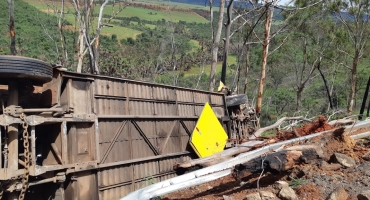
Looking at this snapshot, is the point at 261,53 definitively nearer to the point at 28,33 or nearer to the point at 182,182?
the point at 28,33

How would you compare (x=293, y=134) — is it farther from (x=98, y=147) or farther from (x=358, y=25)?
(x=358, y=25)

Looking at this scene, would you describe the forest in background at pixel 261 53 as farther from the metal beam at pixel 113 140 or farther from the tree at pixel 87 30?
the metal beam at pixel 113 140

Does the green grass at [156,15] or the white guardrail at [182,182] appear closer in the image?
the white guardrail at [182,182]

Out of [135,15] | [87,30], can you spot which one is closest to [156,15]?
[135,15]

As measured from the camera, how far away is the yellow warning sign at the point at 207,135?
12.1 meters

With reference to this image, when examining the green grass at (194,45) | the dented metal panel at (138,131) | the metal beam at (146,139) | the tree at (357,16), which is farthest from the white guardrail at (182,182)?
the green grass at (194,45)

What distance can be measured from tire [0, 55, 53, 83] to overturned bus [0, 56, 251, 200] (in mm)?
16

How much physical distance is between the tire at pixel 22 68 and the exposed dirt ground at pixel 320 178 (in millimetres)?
3435

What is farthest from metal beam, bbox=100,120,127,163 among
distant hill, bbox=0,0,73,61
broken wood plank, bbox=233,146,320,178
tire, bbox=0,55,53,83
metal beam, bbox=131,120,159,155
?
distant hill, bbox=0,0,73,61

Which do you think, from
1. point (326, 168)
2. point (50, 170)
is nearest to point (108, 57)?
point (50, 170)

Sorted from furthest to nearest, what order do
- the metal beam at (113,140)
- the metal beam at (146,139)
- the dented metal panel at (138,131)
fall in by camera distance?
the metal beam at (146,139)
the dented metal panel at (138,131)
the metal beam at (113,140)

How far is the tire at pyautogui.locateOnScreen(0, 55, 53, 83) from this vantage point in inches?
250

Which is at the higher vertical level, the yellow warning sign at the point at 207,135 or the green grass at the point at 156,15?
the green grass at the point at 156,15

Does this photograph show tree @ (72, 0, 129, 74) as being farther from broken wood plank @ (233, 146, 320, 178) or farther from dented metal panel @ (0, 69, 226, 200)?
broken wood plank @ (233, 146, 320, 178)
